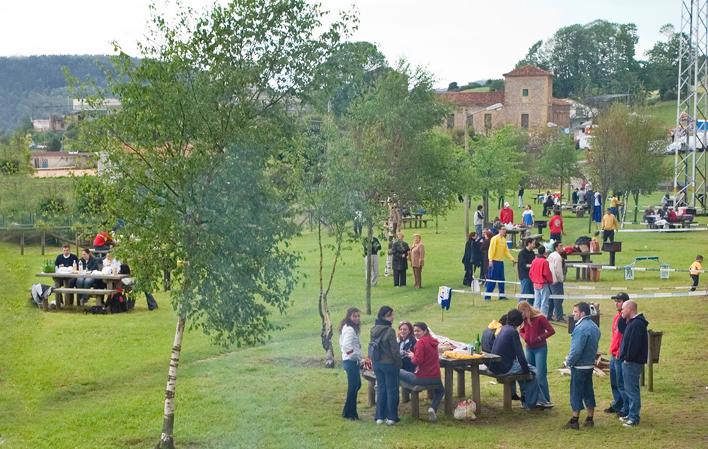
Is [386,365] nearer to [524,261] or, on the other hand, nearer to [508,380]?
[508,380]

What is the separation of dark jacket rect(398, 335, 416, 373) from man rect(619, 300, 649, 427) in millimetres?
3021

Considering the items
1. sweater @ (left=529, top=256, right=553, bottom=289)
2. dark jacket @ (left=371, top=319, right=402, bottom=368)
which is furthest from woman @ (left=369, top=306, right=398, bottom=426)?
sweater @ (left=529, top=256, right=553, bottom=289)

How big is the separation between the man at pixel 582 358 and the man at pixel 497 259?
12.6 meters

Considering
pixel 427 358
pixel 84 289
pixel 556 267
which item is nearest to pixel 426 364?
pixel 427 358

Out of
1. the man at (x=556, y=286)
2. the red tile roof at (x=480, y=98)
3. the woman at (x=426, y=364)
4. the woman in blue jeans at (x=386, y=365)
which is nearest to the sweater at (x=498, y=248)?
the man at (x=556, y=286)

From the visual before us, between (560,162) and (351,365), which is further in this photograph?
(560,162)

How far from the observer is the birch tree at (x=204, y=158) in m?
13.2

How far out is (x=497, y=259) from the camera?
2712cm

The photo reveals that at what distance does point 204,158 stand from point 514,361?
217 inches

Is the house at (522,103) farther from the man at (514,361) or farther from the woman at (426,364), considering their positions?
the woman at (426,364)

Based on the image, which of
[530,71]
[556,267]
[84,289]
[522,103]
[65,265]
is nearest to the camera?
[556,267]

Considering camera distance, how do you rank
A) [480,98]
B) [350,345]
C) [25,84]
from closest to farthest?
1. [350,345]
2. [25,84]
3. [480,98]

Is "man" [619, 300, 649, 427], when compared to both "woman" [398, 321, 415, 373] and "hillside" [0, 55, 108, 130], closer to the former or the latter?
"woman" [398, 321, 415, 373]

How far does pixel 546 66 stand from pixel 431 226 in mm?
111823
